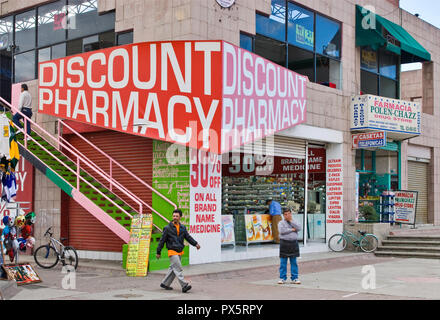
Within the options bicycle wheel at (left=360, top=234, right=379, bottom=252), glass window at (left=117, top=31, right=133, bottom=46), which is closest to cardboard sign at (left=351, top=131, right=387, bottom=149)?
bicycle wheel at (left=360, top=234, right=379, bottom=252)

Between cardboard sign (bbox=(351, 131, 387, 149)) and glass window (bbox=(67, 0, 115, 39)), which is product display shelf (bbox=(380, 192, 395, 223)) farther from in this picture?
glass window (bbox=(67, 0, 115, 39))

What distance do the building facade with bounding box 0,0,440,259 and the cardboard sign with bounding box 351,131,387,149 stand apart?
29 centimetres

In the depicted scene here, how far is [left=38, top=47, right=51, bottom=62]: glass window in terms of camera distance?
2070 cm

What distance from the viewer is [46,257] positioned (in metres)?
15.8

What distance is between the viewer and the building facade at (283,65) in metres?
17.6

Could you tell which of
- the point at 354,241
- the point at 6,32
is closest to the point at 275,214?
the point at 354,241

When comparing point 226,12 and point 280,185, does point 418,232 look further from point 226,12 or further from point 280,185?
point 226,12

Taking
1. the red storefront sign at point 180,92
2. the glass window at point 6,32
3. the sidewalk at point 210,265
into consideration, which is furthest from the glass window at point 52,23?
the sidewalk at point 210,265

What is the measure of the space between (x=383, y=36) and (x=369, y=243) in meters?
8.26

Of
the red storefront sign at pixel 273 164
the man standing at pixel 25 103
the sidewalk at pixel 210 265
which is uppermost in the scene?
the man standing at pixel 25 103

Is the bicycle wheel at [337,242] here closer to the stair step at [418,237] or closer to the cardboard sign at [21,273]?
the stair step at [418,237]

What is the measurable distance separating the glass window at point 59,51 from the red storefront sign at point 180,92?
1792 mm

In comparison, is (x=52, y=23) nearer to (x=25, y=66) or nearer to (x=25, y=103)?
(x=25, y=66)
